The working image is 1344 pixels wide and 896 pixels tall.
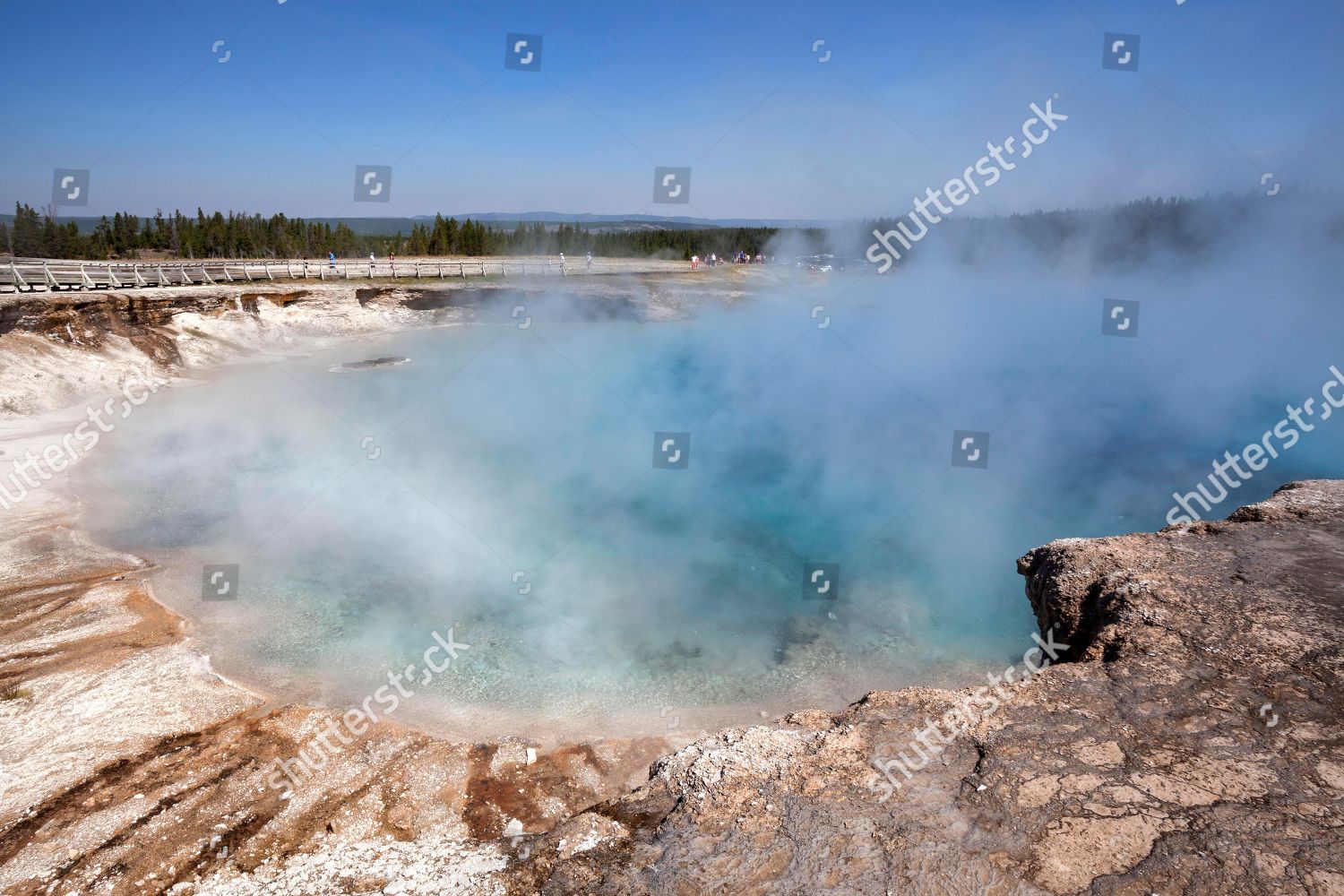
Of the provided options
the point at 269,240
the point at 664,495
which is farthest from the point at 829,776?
the point at 269,240

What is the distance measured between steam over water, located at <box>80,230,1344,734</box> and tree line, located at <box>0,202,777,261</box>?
2187 cm

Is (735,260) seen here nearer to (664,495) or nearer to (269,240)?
(269,240)

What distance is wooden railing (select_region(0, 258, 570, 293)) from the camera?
20.5 metres

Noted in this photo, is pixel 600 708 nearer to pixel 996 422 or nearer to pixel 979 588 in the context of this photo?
pixel 979 588

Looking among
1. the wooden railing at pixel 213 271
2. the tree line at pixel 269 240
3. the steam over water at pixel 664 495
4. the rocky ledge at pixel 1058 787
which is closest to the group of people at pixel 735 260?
the tree line at pixel 269 240

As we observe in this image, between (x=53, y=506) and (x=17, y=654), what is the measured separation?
5.39m

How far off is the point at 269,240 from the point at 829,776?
166ft

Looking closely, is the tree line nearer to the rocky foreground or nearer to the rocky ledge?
the rocky foreground

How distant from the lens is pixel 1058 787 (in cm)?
418

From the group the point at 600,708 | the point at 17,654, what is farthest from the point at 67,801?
the point at 600,708

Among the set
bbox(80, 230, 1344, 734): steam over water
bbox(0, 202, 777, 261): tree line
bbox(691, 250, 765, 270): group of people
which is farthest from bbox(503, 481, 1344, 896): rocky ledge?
bbox(0, 202, 777, 261): tree line

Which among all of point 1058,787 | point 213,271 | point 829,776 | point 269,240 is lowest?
point 829,776

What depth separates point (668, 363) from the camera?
23.5 m

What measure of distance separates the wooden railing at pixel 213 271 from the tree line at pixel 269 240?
993 cm
